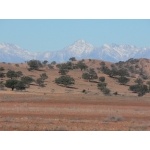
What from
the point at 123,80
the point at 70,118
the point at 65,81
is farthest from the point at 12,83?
the point at 70,118

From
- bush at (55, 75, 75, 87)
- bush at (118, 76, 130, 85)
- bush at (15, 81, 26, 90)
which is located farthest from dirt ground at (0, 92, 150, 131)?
bush at (118, 76, 130, 85)

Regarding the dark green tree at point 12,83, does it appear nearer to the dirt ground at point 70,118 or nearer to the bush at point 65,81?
the bush at point 65,81

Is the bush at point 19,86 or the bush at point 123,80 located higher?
the bush at point 123,80

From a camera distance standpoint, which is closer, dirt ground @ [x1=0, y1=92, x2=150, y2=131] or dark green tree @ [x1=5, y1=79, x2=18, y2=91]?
dirt ground @ [x1=0, y1=92, x2=150, y2=131]

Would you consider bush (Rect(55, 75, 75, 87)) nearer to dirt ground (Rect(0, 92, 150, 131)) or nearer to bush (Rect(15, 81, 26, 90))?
bush (Rect(15, 81, 26, 90))

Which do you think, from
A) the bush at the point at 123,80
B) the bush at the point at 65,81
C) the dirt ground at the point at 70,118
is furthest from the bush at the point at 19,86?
the dirt ground at the point at 70,118

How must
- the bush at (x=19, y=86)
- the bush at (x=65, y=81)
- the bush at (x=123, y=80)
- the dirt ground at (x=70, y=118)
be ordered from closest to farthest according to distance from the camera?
the dirt ground at (x=70, y=118) < the bush at (x=19, y=86) < the bush at (x=65, y=81) < the bush at (x=123, y=80)

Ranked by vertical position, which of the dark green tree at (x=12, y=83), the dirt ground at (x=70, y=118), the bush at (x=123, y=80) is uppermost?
the bush at (x=123, y=80)

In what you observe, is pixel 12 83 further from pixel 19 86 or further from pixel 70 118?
pixel 70 118

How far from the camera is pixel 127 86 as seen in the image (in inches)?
4456

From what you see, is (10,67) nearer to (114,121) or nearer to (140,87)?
(140,87)

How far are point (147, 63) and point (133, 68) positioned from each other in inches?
591
